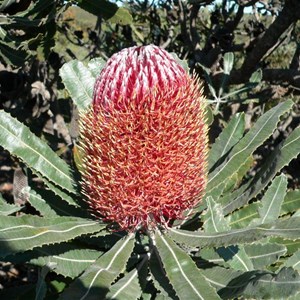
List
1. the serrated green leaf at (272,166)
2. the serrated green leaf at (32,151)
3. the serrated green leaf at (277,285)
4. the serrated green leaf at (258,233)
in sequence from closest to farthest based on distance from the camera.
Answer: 1. the serrated green leaf at (277,285)
2. the serrated green leaf at (258,233)
3. the serrated green leaf at (272,166)
4. the serrated green leaf at (32,151)

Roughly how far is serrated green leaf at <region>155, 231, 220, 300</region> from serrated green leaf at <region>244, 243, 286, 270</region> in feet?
0.84

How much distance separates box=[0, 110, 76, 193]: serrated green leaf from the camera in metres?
1.78

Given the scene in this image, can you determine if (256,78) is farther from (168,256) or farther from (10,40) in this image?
(168,256)

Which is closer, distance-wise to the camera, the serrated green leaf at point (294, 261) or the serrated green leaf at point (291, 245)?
the serrated green leaf at point (294, 261)

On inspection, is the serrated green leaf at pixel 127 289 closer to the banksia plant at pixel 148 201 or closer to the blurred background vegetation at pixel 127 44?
the banksia plant at pixel 148 201

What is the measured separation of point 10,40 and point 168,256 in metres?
1.29

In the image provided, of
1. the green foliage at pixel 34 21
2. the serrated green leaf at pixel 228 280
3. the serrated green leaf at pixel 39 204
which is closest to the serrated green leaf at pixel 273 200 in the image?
the serrated green leaf at pixel 228 280

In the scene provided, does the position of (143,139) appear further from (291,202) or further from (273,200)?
(291,202)

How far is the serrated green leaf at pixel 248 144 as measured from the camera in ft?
5.87

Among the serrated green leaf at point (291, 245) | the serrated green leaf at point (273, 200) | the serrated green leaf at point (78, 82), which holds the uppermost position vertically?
the serrated green leaf at point (78, 82)

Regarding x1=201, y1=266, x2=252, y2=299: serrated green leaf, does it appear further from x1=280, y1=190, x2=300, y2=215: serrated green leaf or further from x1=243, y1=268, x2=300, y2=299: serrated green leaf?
x1=280, y1=190, x2=300, y2=215: serrated green leaf

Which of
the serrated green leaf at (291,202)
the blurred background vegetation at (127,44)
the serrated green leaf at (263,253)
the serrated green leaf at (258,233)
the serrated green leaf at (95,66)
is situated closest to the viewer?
the serrated green leaf at (258,233)

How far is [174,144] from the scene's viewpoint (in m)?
1.56

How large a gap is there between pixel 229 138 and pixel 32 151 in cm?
75
